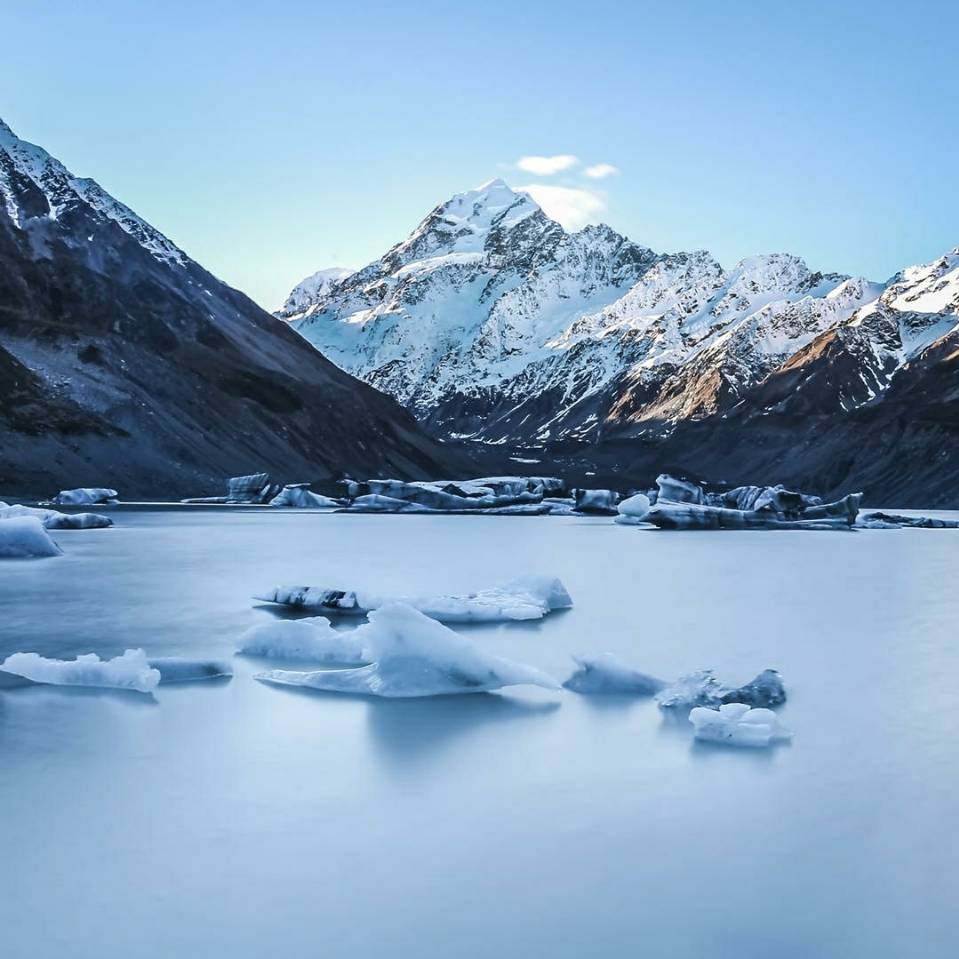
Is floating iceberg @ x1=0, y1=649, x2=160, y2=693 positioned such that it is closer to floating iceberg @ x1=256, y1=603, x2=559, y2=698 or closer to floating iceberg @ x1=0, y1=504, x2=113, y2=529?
floating iceberg @ x1=256, y1=603, x2=559, y2=698

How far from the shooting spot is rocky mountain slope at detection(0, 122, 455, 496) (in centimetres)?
7850

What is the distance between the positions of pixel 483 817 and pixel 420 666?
449cm

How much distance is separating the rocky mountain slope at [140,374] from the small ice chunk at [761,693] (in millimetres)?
63371

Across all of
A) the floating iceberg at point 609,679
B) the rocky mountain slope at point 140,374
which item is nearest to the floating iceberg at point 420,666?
the floating iceberg at point 609,679

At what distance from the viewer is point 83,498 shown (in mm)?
65562

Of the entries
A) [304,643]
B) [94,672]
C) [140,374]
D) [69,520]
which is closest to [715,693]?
[304,643]

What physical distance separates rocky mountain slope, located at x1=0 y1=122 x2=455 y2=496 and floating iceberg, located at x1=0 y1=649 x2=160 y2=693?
59330 mm

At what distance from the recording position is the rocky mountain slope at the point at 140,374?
78500 millimetres

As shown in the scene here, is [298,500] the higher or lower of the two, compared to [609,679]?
higher

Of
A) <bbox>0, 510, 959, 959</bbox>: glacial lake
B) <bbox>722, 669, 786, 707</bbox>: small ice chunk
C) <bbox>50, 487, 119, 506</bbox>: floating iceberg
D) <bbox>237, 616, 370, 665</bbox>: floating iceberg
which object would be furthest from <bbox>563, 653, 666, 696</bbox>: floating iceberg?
<bbox>50, 487, 119, 506</bbox>: floating iceberg

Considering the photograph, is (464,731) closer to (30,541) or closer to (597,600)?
(597,600)

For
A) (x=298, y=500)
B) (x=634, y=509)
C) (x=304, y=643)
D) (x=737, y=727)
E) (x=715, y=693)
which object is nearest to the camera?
(x=737, y=727)

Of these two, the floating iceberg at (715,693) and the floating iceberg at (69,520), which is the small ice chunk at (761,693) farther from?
the floating iceberg at (69,520)

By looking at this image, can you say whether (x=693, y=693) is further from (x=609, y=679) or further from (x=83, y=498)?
(x=83, y=498)
